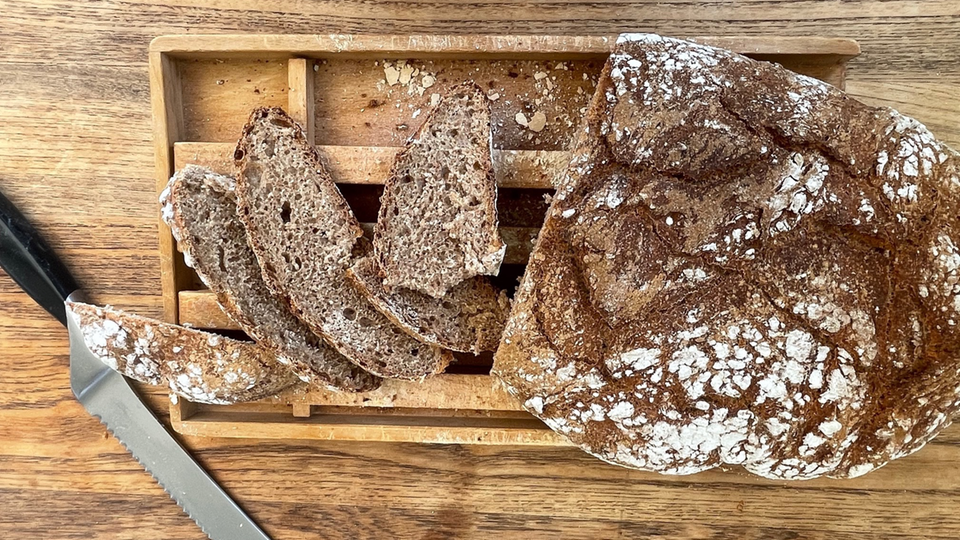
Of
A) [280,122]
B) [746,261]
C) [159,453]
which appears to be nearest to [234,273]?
[280,122]

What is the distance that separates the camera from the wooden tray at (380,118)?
1888 mm

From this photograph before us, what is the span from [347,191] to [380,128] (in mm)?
232

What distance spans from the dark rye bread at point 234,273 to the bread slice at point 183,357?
0.08 m

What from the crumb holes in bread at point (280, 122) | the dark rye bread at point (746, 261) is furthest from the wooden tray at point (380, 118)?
the dark rye bread at point (746, 261)

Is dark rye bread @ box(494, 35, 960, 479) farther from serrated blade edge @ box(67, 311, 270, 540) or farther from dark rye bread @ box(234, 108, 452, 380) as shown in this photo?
serrated blade edge @ box(67, 311, 270, 540)

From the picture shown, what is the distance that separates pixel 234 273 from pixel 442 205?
68cm

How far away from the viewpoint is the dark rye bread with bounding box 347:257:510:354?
1795 millimetres

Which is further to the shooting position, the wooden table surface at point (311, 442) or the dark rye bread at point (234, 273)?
the wooden table surface at point (311, 442)

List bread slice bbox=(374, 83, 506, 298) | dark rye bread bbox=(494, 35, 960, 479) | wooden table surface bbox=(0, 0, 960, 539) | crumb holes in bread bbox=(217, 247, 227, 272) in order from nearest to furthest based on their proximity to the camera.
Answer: dark rye bread bbox=(494, 35, 960, 479), bread slice bbox=(374, 83, 506, 298), crumb holes in bread bbox=(217, 247, 227, 272), wooden table surface bbox=(0, 0, 960, 539)

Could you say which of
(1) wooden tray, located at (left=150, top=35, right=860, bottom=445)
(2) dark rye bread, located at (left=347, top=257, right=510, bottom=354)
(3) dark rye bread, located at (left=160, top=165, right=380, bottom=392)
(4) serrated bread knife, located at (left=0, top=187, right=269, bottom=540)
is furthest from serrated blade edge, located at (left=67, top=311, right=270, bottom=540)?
(2) dark rye bread, located at (left=347, top=257, right=510, bottom=354)

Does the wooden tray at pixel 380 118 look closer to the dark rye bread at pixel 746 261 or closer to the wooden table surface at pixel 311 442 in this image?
the wooden table surface at pixel 311 442

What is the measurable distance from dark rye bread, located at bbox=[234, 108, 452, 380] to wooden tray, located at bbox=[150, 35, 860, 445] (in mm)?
107

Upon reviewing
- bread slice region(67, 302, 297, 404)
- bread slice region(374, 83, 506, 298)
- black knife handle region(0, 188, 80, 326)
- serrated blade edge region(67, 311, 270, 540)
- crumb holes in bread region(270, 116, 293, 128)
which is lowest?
serrated blade edge region(67, 311, 270, 540)

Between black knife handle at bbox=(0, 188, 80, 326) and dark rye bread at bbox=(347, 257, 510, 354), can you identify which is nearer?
dark rye bread at bbox=(347, 257, 510, 354)
